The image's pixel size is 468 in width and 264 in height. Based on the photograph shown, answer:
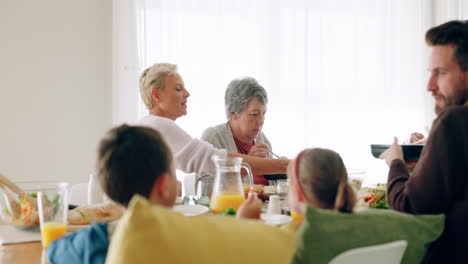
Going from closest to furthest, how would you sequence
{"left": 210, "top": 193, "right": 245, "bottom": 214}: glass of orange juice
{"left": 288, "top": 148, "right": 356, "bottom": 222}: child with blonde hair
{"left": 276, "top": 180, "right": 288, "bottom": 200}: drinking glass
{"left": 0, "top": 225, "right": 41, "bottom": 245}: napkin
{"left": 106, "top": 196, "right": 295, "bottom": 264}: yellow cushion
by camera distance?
{"left": 106, "top": 196, "right": 295, "bottom": 264}: yellow cushion, {"left": 288, "top": 148, "right": 356, "bottom": 222}: child with blonde hair, {"left": 0, "top": 225, "right": 41, "bottom": 245}: napkin, {"left": 210, "top": 193, "right": 245, "bottom": 214}: glass of orange juice, {"left": 276, "top": 180, "right": 288, "bottom": 200}: drinking glass

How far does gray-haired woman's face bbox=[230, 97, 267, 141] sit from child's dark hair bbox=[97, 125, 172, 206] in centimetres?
174

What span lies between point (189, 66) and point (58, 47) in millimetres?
1043

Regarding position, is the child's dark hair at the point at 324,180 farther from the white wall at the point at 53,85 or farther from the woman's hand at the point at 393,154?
the white wall at the point at 53,85

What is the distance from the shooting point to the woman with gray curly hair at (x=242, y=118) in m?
2.75

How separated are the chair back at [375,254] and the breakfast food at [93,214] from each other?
0.73 metres

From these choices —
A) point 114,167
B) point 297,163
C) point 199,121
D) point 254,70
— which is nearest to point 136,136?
point 114,167

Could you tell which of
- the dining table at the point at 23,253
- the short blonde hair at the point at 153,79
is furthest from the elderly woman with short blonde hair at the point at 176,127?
the dining table at the point at 23,253

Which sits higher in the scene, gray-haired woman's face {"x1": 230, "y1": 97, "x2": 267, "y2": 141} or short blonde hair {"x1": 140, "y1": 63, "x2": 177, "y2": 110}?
short blonde hair {"x1": 140, "y1": 63, "x2": 177, "y2": 110}

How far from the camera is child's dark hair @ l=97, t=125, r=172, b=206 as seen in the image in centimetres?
99

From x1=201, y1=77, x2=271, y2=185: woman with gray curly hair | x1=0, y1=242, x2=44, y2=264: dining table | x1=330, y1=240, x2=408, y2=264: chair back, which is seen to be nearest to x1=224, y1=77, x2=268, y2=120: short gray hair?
x1=201, y1=77, x2=271, y2=185: woman with gray curly hair

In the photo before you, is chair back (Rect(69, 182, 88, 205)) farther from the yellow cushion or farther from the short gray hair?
the yellow cushion

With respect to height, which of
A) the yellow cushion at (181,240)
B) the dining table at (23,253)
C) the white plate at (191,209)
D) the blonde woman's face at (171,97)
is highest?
the blonde woman's face at (171,97)

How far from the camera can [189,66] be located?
12.3ft

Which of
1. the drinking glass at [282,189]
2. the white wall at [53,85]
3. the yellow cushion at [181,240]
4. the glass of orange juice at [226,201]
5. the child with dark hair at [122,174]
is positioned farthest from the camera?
the white wall at [53,85]
